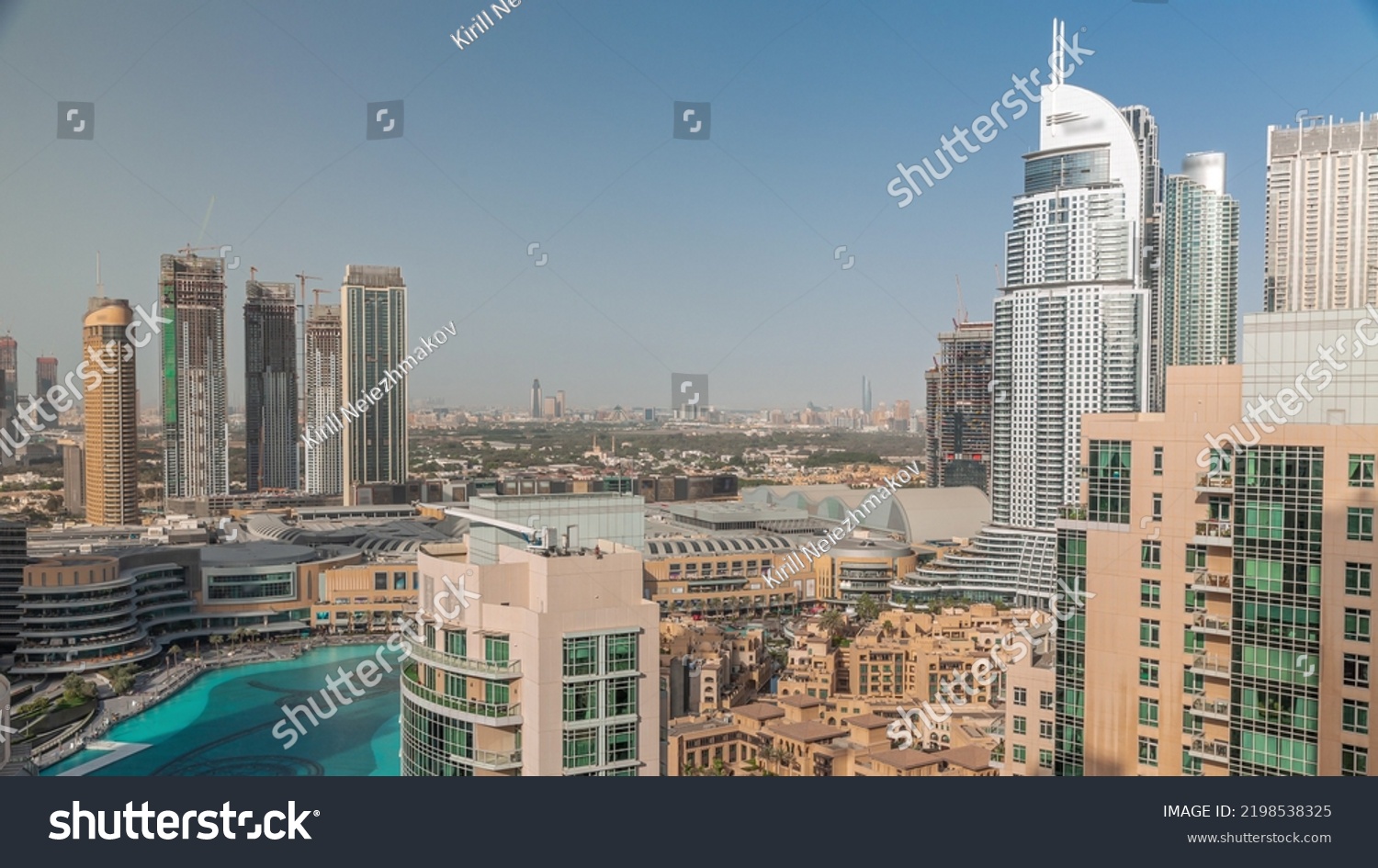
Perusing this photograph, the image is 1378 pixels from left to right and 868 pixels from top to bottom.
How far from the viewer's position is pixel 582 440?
31.9ft

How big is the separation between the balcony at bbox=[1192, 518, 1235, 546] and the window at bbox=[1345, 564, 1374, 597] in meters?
0.34

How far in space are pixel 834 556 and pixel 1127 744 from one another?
32.6 ft

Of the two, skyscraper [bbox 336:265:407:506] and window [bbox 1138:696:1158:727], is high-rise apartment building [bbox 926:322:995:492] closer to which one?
skyscraper [bbox 336:265:407:506]

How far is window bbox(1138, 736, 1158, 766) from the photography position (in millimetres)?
3186

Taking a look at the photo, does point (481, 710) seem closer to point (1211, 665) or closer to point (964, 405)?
point (1211, 665)

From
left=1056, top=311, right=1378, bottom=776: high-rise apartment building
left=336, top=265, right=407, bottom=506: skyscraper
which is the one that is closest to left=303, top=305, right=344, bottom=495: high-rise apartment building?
left=336, top=265, right=407, bottom=506: skyscraper

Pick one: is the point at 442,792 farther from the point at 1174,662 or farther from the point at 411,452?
the point at 411,452

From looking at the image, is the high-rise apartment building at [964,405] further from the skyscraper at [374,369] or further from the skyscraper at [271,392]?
the skyscraper at [271,392]

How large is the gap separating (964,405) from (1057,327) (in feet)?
18.6

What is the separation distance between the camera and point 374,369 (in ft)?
49.6

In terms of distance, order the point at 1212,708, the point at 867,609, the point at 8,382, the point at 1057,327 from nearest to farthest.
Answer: the point at 1212,708 → the point at 8,382 → the point at 867,609 → the point at 1057,327

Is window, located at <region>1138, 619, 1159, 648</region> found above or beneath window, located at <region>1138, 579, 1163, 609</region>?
beneath

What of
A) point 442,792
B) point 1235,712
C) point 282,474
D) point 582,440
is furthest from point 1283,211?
point 282,474

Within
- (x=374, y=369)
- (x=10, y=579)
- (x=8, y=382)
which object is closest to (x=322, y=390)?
(x=374, y=369)
